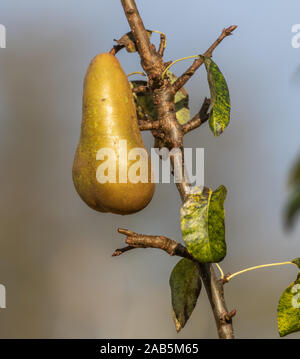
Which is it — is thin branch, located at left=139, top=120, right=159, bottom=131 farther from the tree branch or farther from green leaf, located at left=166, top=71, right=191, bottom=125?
green leaf, located at left=166, top=71, right=191, bottom=125

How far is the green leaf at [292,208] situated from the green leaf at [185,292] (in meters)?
1.71

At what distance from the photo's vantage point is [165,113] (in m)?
0.81

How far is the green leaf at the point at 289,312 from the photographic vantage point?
740mm

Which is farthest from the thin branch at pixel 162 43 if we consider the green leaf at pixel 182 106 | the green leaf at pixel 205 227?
the green leaf at pixel 205 227

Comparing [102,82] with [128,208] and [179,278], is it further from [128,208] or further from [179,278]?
[179,278]

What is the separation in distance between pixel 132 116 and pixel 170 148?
84 millimetres

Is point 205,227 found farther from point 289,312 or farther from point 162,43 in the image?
point 162,43

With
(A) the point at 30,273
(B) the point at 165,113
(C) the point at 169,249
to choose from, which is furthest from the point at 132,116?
(A) the point at 30,273

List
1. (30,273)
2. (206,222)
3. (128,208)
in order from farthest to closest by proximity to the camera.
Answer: (30,273), (128,208), (206,222)

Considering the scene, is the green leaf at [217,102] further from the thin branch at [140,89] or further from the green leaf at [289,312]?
the green leaf at [289,312]

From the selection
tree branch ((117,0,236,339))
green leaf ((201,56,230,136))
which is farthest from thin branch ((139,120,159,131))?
green leaf ((201,56,230,136))

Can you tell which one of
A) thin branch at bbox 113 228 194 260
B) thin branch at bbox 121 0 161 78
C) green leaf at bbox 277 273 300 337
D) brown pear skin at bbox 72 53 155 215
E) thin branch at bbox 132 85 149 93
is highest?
thin branch at bbox 121 0 161 78

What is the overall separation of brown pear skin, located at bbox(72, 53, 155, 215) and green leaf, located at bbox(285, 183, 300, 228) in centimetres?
181

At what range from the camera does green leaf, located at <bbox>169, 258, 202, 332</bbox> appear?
85cm
